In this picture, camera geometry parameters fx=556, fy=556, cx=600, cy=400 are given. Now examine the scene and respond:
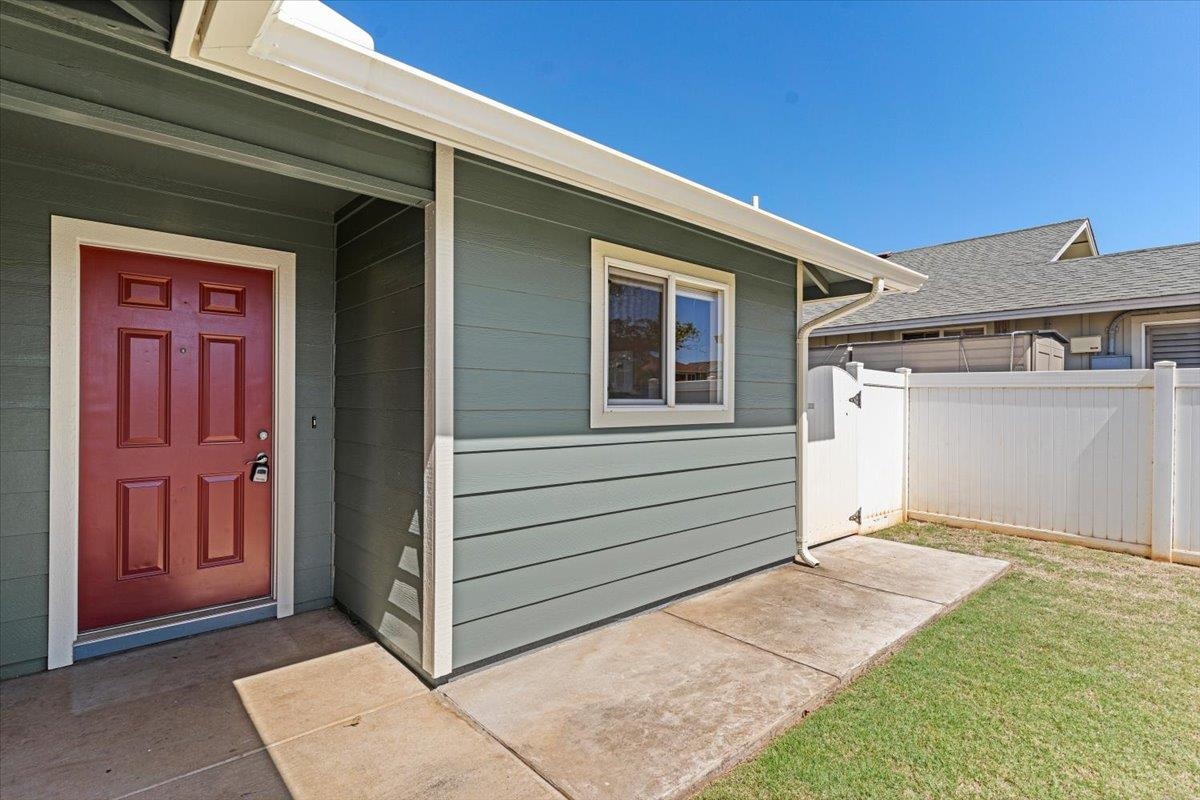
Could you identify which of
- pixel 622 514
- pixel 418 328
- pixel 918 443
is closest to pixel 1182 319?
pixel 918 443

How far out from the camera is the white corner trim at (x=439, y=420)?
8.10 feet

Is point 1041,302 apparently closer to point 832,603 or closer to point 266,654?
point 832,603

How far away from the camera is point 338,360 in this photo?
3.35 metres

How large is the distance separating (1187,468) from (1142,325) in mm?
5175

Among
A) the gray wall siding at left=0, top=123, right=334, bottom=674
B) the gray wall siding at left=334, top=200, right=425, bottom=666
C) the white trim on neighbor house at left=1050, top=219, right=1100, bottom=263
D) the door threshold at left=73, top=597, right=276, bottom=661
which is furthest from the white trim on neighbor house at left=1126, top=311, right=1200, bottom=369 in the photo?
the gray wall siding at left=0, top=123, right=334, bottom=674

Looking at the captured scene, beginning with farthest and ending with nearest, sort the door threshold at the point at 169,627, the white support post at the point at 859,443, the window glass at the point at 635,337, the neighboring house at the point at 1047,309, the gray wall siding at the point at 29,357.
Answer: the neighboring house at the point at 1047,309 → the white support post at the point at 859,443 → the window glass at the point at 635,337 → the door threshold at the point at 169,627 → the gray wall siding at the point at 29,357

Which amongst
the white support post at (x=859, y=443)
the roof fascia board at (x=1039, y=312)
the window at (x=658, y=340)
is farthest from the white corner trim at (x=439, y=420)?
the roof fascia board at (x=1039, y=312)

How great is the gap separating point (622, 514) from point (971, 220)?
18.3m

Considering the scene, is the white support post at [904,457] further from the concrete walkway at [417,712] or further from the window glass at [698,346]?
the window glass at [698,346]

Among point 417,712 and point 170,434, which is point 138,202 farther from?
point 417,712

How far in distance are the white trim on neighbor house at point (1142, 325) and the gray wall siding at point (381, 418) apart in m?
10.2

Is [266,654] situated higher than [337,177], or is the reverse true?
[337,177]

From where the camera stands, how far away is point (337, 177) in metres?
2.18

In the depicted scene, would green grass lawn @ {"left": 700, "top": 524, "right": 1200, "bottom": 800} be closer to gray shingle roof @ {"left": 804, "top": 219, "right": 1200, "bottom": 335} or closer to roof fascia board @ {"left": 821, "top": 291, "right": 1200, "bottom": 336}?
gray shingle roof @ {"left": 804, "top": 219, "right": 1200, "bottom": 335}
